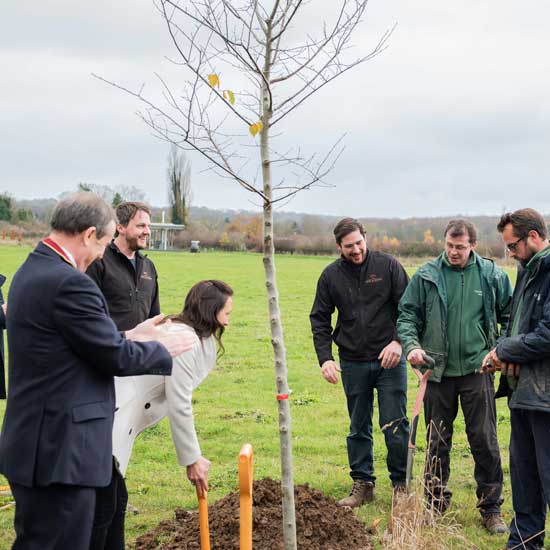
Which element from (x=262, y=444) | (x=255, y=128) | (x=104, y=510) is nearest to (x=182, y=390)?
(x=104, y=510)

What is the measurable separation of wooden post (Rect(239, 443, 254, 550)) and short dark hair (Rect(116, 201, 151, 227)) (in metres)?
2.55

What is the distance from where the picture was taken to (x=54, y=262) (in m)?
3.37

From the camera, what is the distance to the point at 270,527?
530 cm

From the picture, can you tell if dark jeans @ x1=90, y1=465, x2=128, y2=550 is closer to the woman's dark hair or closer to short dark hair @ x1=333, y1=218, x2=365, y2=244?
the woman's dark hair

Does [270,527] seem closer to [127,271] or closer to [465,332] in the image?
[465,332]

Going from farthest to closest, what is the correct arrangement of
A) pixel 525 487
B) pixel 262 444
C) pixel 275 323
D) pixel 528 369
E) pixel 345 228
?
pixel 262 444 → pixel 345 228 → pixel 525 487 → pixel 528 369 → pixel 275 323

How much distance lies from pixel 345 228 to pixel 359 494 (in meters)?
2.31

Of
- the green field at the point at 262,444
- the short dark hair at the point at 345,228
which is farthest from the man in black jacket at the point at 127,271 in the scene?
the green field at the point at 262,444

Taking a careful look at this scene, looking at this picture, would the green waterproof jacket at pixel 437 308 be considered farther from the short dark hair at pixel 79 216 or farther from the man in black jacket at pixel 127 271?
the short dark hair at pixel 79 216

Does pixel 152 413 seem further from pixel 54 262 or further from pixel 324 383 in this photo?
pixel 324 383

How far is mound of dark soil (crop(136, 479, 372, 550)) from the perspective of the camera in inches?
203

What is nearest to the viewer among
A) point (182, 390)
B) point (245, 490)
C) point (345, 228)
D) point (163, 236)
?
point (245, 490)

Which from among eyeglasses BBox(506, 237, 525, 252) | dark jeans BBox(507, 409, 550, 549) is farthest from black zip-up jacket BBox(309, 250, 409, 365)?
dark jeans BBox(507, 409, 550, 549)

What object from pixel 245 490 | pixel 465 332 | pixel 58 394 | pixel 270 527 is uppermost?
pixel 58 394
